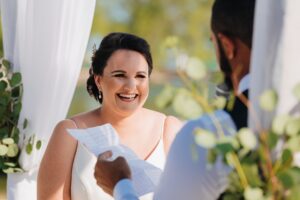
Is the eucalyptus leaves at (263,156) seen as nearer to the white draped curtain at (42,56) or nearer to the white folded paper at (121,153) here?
the white folded paper at (121,153)

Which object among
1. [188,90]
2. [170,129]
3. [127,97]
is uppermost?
[188,90]

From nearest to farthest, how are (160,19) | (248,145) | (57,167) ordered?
(248,145) < (57,167) < (160,19)

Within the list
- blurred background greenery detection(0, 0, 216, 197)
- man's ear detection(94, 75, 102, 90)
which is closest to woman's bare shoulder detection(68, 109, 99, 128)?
man's ear detection(94, 75, 102, 90)

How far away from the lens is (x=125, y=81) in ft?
10.7

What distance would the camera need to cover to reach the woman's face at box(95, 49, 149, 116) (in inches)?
129

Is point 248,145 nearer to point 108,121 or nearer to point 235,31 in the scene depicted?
point 235,31

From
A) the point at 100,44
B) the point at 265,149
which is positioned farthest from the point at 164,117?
the point at 265,149

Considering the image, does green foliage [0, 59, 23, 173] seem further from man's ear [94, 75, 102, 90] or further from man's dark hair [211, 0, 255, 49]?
man's dark hair [211, 0, 255, 49]

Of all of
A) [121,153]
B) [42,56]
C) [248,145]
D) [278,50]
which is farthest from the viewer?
[42,56]

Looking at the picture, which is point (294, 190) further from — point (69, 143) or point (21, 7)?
point (21, 7)

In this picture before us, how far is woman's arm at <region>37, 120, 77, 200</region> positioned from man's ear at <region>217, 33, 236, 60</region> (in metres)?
1.50

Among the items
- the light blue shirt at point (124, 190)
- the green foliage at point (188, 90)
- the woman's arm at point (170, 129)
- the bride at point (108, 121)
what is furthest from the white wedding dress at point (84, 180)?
the green foliage at point (188, 90)

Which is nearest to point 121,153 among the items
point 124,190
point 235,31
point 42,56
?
point 124,190

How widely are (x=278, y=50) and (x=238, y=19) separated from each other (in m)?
0.20
